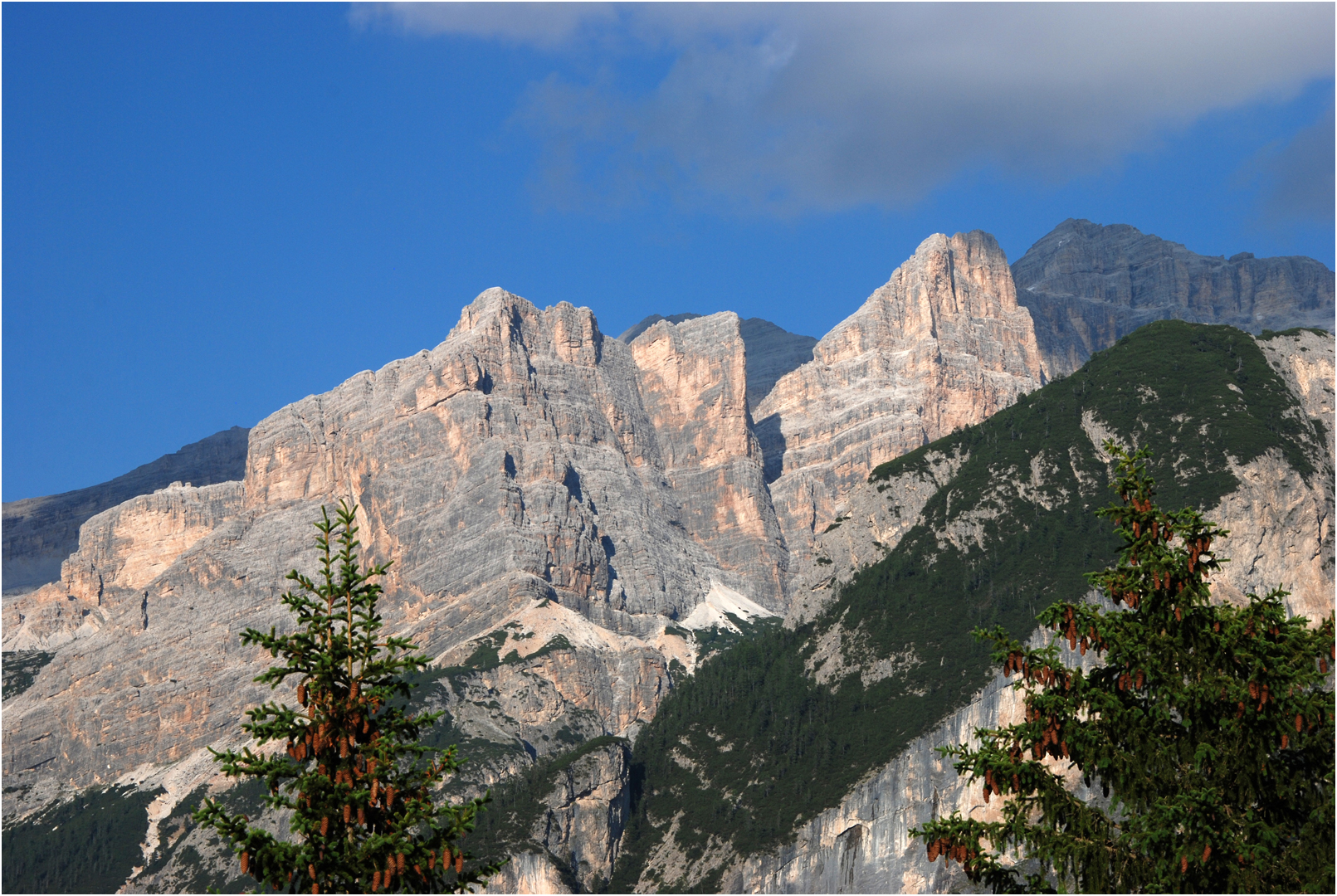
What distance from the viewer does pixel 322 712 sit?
29844 millimetres

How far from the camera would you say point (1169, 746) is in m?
29.3

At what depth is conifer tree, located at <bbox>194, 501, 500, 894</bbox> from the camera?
2894 cm

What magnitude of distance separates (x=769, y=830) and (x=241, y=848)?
571ft

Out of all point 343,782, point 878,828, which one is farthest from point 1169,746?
point 878,828

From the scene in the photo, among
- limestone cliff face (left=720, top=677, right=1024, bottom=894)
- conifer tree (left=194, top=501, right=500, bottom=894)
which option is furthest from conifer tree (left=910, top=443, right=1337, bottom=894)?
limestone cliff face (left=720, top=677, right=1024, bottom=894)

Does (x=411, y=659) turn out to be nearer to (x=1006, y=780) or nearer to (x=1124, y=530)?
(x=1006, y=780)

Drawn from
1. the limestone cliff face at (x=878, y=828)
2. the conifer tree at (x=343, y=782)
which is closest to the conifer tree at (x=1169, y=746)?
the conifer tree at (x=343, y=782)

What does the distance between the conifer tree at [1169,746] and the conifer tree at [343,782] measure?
31.7ft

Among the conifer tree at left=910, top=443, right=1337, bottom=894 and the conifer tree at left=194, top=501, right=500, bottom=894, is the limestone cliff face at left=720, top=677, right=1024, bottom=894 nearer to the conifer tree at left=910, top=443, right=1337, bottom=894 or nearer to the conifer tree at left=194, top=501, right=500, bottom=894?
the conifer tree at left=910, top=443, right=1337, bottom=894

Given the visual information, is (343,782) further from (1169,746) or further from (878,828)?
(878,828)

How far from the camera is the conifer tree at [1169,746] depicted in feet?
92.3

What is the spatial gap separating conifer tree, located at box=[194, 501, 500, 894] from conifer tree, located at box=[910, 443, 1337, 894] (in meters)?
9.67

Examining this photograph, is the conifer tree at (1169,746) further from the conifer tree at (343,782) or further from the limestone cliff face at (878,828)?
the limestone cliff face at (878,828)

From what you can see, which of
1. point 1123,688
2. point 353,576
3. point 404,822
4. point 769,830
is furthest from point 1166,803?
point 769,830
